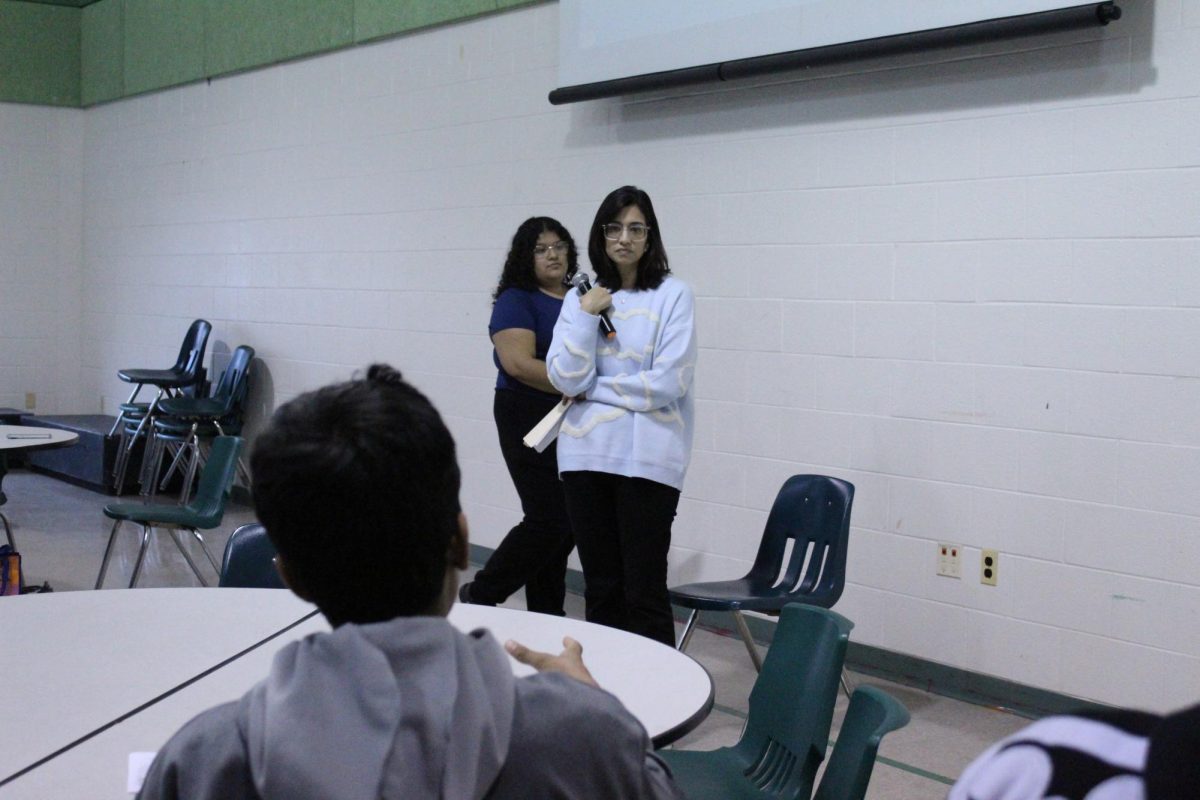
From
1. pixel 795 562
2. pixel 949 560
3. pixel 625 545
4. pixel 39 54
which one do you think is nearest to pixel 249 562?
pixel 625 545

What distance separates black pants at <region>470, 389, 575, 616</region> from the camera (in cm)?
369

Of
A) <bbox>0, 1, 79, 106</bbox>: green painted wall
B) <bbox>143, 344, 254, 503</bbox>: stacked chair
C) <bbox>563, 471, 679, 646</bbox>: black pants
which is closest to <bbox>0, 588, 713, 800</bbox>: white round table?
<bbox>563, 471, 679, 646</bbox>: black pants

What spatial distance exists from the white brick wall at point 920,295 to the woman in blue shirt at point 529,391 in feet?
2.72

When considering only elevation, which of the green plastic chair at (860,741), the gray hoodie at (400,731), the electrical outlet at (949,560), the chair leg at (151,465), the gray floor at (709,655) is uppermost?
the gray hoodie at (400,731)

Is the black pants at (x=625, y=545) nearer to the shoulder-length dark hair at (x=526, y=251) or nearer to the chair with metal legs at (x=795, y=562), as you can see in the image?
the chair with metal legs at (x=795, y=562)

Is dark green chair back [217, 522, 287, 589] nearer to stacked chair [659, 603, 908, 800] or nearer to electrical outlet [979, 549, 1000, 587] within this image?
stacked chair [659, 603, 908, 800]

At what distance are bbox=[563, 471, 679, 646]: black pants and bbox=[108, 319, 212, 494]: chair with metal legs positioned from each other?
4.39m

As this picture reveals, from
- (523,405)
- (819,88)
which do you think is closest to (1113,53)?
(819,88)

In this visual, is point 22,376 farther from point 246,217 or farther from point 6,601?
point 6,601

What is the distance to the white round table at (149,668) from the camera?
4.81ft

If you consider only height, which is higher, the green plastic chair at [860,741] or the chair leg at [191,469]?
the green plastic chair at [860,741]

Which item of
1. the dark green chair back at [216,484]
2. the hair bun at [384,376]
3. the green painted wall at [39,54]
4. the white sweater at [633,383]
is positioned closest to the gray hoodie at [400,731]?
the hair bun at [384,376]

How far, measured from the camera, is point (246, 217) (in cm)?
681

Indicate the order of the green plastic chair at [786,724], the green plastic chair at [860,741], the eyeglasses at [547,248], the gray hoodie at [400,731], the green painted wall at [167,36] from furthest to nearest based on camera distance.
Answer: the green painted wall at [167,36] → the eyeglasses at [547,248] → the green plastic chair at [786,724] → the green plastic chair at [860,741] → the gray hoodie at [400,731]
